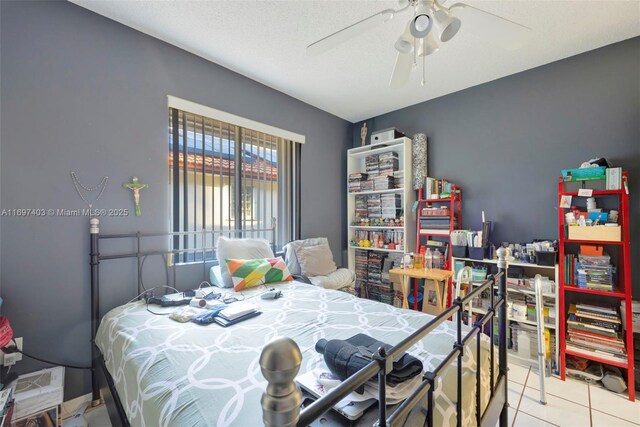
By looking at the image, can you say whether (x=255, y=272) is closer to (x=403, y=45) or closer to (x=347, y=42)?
(x=403, y=45)

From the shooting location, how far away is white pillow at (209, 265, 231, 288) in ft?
7.54

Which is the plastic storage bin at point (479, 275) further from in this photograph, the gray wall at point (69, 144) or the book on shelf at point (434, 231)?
the gray wall at point (69, 144)

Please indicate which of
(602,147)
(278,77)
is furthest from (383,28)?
(602,147)

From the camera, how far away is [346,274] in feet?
10.1

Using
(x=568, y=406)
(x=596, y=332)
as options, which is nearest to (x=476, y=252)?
(x=596, y=332)

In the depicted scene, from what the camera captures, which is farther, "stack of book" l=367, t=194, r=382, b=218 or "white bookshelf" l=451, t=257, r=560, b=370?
"stack of book" l=367, t=194, r=382, b=218

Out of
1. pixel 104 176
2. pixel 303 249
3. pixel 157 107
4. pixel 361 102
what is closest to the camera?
pixel 104 176

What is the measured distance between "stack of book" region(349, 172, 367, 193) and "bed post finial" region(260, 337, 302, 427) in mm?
3334

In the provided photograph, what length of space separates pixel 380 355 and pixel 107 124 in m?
2.32

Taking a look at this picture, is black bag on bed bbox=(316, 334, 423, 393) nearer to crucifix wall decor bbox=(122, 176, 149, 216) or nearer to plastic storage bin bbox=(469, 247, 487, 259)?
crucifix wall decor bbox=(122, 176, 149, 216)

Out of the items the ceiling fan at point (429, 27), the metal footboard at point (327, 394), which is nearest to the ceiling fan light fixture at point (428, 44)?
the ceiling fan at point (429, 27)

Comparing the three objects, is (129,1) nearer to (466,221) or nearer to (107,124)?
(107,124)

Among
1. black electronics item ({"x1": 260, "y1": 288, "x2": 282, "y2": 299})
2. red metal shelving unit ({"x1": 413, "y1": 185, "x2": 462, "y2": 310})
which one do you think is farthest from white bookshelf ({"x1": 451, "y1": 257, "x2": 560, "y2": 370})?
black electronics item ({"x1": 260, "y1": 288, "x2": 282, "y2": 299})

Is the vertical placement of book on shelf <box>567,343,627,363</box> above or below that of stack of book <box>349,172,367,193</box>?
below
